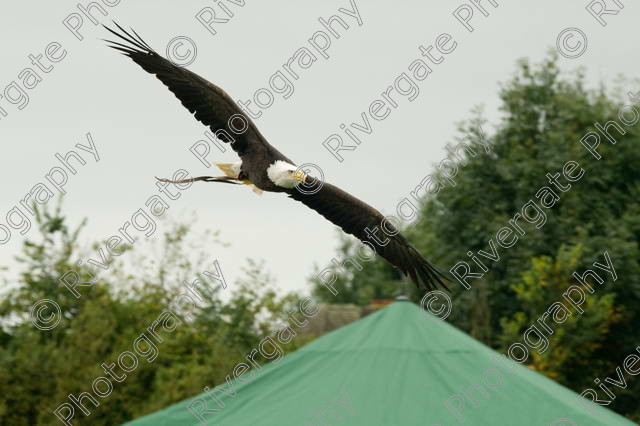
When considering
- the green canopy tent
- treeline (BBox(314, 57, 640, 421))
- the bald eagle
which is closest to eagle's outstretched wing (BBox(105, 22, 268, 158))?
the bald eagle

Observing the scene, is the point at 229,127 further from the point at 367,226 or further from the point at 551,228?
the point at 551,228

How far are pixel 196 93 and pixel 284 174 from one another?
3.24 ft

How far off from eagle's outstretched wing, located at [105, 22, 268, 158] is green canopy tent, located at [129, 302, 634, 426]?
6.30 feet

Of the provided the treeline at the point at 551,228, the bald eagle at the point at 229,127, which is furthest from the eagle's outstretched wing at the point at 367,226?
the treeline at the point at 551,228

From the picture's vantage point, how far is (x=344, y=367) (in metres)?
8.91

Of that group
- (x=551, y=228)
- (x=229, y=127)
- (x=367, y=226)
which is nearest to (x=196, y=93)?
→ (x=229, y=127)

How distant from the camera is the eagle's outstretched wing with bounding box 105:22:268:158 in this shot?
865 cm

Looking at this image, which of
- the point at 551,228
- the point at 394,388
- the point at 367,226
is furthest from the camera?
the point at 551,228

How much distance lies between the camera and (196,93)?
8758 mm

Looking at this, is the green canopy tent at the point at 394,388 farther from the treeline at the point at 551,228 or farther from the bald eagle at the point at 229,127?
the treeline at the point at 551,228

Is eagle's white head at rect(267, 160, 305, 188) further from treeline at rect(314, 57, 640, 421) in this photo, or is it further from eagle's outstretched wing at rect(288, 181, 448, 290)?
treeline at rect(314, 57, 640, 421)

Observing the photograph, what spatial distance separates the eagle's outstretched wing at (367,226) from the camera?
944cm

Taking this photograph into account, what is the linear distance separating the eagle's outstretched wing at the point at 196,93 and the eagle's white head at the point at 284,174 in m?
0.24

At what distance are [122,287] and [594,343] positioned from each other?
7202 mm
